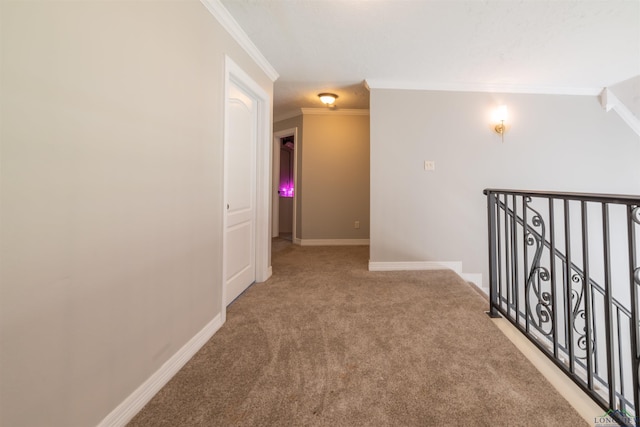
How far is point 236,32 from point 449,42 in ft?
6.16

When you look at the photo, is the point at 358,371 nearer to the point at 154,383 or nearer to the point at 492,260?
the point at 154,383

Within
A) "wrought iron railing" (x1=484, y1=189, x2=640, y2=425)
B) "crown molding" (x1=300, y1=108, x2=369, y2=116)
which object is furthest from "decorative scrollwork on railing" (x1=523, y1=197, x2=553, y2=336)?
"crown molding" (x1=300, y1=108, x2=369, y2=116)

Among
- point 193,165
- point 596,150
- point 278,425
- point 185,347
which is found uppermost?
point 596,150

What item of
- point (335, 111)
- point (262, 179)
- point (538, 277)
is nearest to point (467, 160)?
point (538, 277)

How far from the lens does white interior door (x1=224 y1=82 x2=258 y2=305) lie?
6.89 ft

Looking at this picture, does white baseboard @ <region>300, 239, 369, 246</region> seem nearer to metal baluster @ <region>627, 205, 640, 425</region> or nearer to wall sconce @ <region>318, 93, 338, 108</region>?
wall sconce @ <region>318, 93, 338, 108</region>

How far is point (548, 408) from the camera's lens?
3.62 ft

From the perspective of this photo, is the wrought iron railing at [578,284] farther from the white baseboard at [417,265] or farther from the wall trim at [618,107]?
the wall trim at [618,107]

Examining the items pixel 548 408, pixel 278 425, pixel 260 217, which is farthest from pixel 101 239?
pixel 548 408

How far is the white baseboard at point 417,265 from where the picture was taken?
120 inches

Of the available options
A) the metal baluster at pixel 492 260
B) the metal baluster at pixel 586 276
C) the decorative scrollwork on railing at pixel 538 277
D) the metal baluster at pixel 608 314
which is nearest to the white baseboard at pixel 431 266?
the metal baluster at pixel 492 260

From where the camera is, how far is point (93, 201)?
0.92 m

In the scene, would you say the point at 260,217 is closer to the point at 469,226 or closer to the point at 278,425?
the point at 278,425

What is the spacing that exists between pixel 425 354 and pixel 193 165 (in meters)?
1.85
